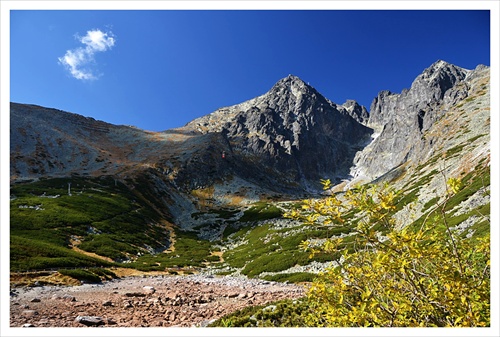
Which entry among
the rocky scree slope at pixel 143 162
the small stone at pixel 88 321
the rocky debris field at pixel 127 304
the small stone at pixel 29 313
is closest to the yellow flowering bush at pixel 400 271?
the rocky debris field at pixel 127 304

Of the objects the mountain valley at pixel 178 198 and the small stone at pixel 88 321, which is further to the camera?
the mountain valley at pixel 178 198

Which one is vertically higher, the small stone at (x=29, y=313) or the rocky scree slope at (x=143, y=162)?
the rocky scree slope at (x=143, y=162)

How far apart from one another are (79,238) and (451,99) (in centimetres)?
21303

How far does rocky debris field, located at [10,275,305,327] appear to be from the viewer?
13.5 meters

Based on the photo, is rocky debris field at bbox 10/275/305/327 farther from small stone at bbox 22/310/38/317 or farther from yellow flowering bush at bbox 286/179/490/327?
yellow flowering bush at bbox 286/179/490/327

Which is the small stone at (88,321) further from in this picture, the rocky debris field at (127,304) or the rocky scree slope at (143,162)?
the rocky scree slope at (143,162)

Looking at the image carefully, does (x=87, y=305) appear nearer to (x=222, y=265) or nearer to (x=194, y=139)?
(x=222, y=265)

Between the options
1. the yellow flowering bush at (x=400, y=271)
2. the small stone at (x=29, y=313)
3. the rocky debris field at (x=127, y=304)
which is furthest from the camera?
the rocky debris field at (x=127, y=304)

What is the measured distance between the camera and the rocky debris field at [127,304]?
13500 mm

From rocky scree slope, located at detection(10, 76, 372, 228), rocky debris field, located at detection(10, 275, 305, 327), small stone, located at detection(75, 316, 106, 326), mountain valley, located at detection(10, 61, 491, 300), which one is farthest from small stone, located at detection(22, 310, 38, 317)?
rocky scree slope, located at detection(10, 76, 372, 228)

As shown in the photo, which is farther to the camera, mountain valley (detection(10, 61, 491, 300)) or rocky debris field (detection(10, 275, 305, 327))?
mountain valley (detection(10, 61, 491, 300))

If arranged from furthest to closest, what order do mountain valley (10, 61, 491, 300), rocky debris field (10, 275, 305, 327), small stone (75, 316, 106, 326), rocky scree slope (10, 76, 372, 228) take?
rocky scree slope (10, 76, 372, 228)
mountain valley (10, 61, 491, 300)
rocky debris field (10, 275, 305, 327)
small stone (75, 316, 106, 326)

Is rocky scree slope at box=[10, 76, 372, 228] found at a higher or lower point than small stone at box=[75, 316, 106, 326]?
higher

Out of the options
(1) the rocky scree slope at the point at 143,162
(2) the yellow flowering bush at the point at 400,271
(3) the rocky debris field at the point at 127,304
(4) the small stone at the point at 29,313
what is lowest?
(3) the rocky debris field at the point at 127,304
